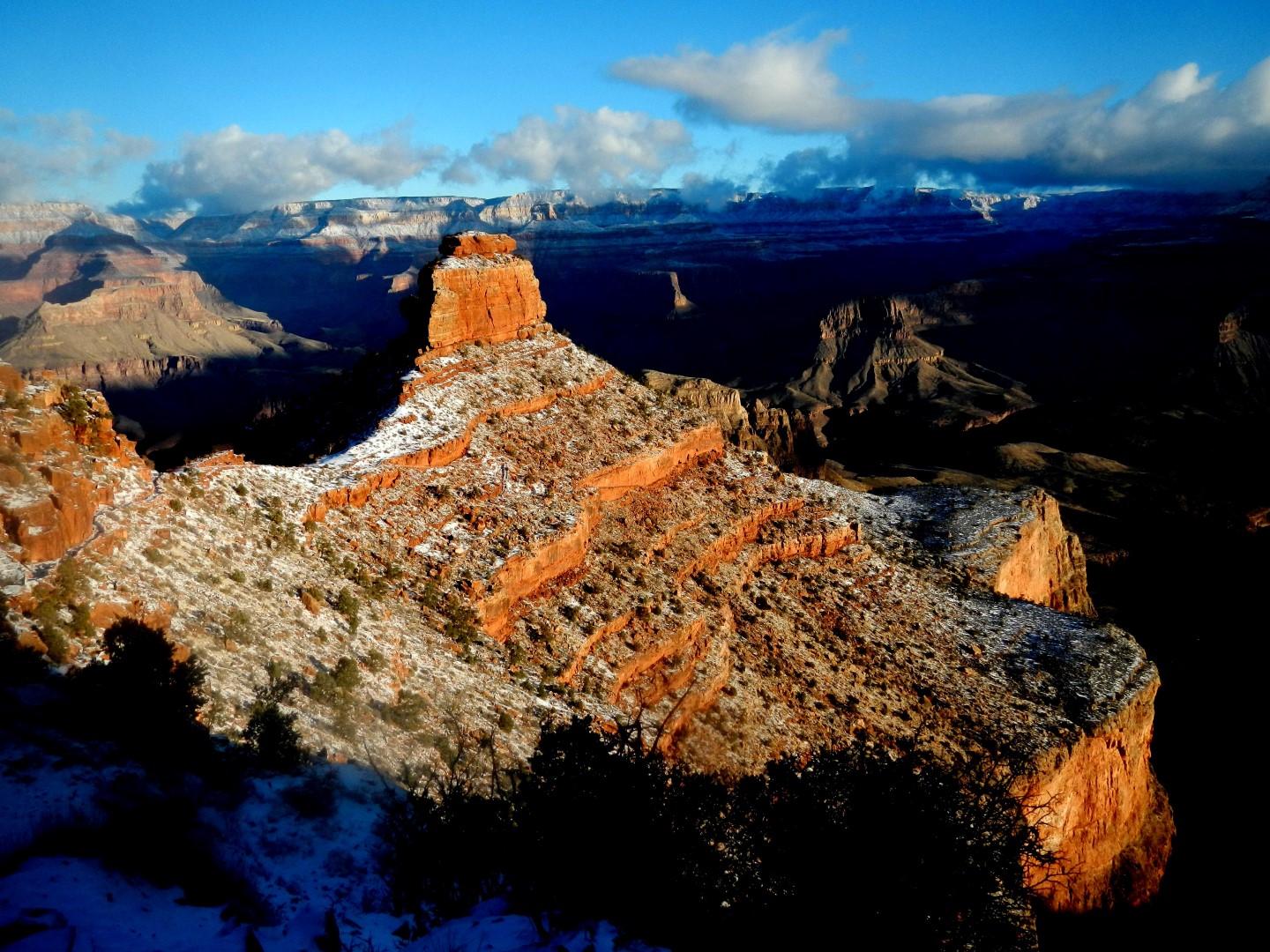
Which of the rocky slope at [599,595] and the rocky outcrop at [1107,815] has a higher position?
the rocky slope at [599,595]

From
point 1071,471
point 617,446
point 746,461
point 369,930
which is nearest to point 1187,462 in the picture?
point 1071,471

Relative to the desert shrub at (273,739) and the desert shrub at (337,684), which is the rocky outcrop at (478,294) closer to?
the desert shrub at (337,684)

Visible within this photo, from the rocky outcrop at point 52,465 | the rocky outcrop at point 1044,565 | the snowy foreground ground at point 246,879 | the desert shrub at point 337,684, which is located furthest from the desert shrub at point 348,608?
the rocky outcrop at point 1044,565

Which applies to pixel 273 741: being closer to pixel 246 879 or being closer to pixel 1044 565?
pixel 246 879

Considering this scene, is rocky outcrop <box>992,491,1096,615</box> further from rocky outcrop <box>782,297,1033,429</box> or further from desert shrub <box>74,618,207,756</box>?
rocky outcrop <box>782,297,1033,429</box>

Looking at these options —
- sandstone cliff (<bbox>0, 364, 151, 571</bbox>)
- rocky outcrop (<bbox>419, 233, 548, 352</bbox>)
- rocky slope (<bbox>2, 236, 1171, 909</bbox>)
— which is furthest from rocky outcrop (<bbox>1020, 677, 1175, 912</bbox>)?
rocky outcrop (<bbox>419, 233, 548, 352</bbox>)

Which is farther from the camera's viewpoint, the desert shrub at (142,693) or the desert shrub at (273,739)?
the desert shrub at (273,739)

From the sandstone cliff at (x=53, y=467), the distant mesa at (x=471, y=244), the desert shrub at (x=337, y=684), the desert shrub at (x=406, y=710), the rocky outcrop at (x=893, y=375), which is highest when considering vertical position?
the distant mesa at (x=471, y=244)

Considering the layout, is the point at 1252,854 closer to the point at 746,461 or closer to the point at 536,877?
the point at 746,461
